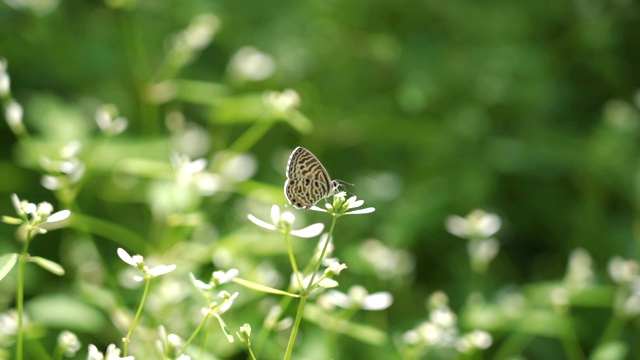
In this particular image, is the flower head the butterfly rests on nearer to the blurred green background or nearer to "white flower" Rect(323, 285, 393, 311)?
"white flower" Rect(323, 285, 393, 311)

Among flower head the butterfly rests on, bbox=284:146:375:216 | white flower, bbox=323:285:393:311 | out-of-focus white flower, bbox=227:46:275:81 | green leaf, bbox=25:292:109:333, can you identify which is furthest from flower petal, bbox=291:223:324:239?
out-of-focus white flower, bbox=227:46:275:81

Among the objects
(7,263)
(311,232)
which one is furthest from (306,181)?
(7,263)

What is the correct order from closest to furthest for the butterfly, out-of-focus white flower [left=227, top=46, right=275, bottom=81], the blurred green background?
the butterfly
out-of-focus white flower [left=227, top=46, right=275, bottom=81]
the blurred green background

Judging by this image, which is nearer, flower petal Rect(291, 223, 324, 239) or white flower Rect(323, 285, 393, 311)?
flower petal Rect(291, 223, 324, 239)

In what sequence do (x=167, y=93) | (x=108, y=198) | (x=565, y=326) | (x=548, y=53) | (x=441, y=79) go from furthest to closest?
(x=548, y=53) → (x=441, y=79) → (x=108, y=198) → (x=167, y=93) → (x=565, y=326)

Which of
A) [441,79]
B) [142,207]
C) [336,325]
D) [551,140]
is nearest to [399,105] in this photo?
[441,79]

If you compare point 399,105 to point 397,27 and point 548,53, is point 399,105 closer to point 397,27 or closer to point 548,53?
point 397,27
